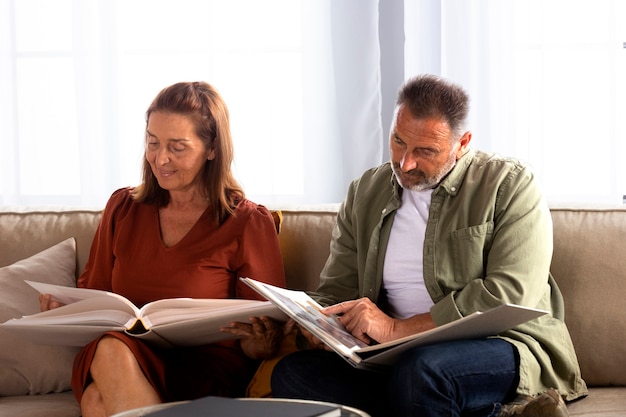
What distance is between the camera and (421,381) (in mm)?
1819

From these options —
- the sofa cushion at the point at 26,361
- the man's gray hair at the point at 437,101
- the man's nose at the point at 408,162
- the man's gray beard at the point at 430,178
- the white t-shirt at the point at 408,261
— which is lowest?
the sofa cushion at the point at 26,361

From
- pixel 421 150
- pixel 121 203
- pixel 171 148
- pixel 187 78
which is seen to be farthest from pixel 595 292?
pixel 187 78

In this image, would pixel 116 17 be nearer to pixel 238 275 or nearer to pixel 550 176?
pixel 238 275

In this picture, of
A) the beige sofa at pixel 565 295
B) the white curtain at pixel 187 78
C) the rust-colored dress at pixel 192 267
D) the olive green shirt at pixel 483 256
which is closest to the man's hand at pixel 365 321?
the olive green shirt at pixel 483 256

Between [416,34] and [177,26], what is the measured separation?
88cm

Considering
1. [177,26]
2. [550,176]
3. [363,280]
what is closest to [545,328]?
[363,280]

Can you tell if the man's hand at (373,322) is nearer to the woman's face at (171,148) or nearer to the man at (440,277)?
the man at (440,277)

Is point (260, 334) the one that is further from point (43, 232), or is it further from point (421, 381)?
point (43, 232)

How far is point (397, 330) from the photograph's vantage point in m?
2.07

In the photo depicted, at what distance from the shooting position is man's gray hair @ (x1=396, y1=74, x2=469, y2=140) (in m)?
2.14

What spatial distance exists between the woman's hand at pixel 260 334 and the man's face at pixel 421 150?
46 cm

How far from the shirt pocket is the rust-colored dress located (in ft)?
1.56

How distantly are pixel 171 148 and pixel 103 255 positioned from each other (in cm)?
35

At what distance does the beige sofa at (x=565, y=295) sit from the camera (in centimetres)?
228
